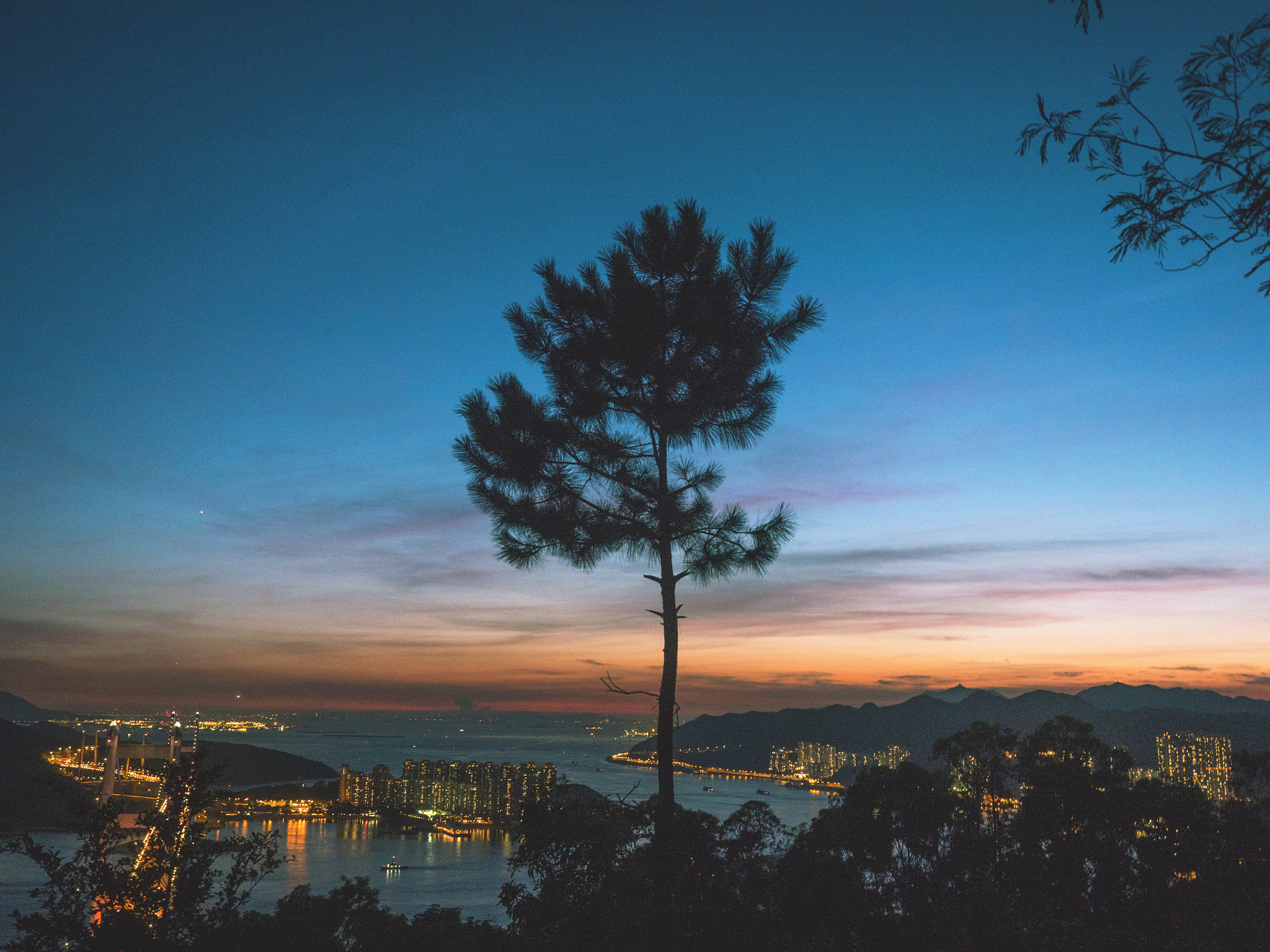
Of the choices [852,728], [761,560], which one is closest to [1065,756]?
[761,560]

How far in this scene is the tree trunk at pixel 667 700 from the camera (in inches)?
258

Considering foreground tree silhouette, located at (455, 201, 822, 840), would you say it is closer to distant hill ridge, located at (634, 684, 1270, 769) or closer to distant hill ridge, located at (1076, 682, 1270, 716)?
distant hill ridge, located at (634, 684, 1270, 769)

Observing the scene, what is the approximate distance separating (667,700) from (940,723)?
243ft

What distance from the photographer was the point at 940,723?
72875 mm

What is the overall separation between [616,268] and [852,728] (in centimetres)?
8120

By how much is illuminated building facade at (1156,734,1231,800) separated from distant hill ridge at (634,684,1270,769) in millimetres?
2034

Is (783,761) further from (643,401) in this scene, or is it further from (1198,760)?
(643,401)

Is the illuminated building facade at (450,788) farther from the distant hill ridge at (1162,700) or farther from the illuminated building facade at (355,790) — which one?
the distant hill ridge at (1162,700)

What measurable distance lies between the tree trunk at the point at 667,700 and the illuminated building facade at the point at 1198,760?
589 inches

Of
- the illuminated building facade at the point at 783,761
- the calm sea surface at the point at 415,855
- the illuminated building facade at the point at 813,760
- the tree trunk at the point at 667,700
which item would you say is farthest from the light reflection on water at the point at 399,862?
the illuminated building facade at the point at 783,761

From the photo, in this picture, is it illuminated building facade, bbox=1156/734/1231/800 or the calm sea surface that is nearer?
illuminated building facade, bbox=1156/734/1231/800

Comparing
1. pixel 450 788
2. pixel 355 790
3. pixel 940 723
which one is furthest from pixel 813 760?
pixel 355 790

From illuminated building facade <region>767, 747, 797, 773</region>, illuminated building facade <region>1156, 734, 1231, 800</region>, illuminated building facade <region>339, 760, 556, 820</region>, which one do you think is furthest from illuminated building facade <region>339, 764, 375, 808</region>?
illuminated building facade <region>1156, 734, 1231, 800</region>

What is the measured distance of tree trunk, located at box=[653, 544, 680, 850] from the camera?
654 centimetres
